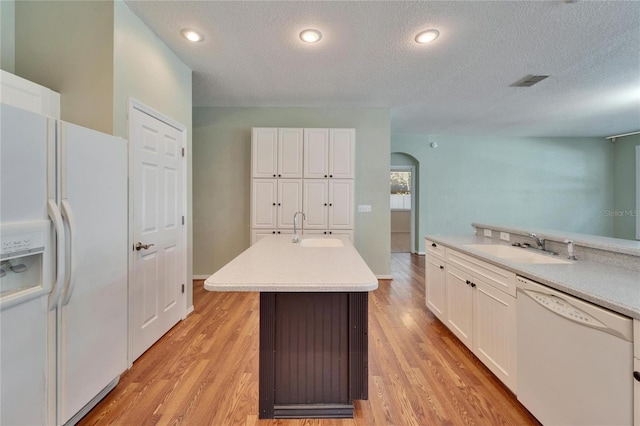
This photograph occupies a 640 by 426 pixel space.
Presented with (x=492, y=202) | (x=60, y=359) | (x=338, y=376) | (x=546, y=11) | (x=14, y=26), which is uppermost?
(x=546, y=11)

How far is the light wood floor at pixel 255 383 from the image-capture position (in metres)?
1.51

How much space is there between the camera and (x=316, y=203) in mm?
3814

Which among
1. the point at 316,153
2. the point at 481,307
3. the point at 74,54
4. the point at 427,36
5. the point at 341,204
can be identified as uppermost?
the point at 427,36

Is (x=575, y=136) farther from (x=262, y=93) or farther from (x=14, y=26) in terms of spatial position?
(x=14, y=26)

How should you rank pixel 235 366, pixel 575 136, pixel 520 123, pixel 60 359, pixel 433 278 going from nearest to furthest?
pixel 60 359, pixel 235 366, pixel 433 278, pixel 520 123, pixel 575 136

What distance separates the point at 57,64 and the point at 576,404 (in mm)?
3550

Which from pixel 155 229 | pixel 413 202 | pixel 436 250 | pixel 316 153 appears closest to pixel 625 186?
pixel 413 202

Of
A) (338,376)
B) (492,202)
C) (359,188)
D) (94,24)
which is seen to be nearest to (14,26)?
(94,24)

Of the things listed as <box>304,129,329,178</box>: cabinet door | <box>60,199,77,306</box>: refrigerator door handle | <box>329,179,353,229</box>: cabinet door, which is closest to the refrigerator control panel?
<box>60,199,77,306</box>: refrigerator door handle

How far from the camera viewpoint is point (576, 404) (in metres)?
1.17

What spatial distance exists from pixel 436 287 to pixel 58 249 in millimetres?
2868

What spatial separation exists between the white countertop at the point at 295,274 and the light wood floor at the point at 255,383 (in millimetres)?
869

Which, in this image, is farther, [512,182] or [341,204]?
[512,182]

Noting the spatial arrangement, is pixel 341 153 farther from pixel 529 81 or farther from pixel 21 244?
pixel 21 244
